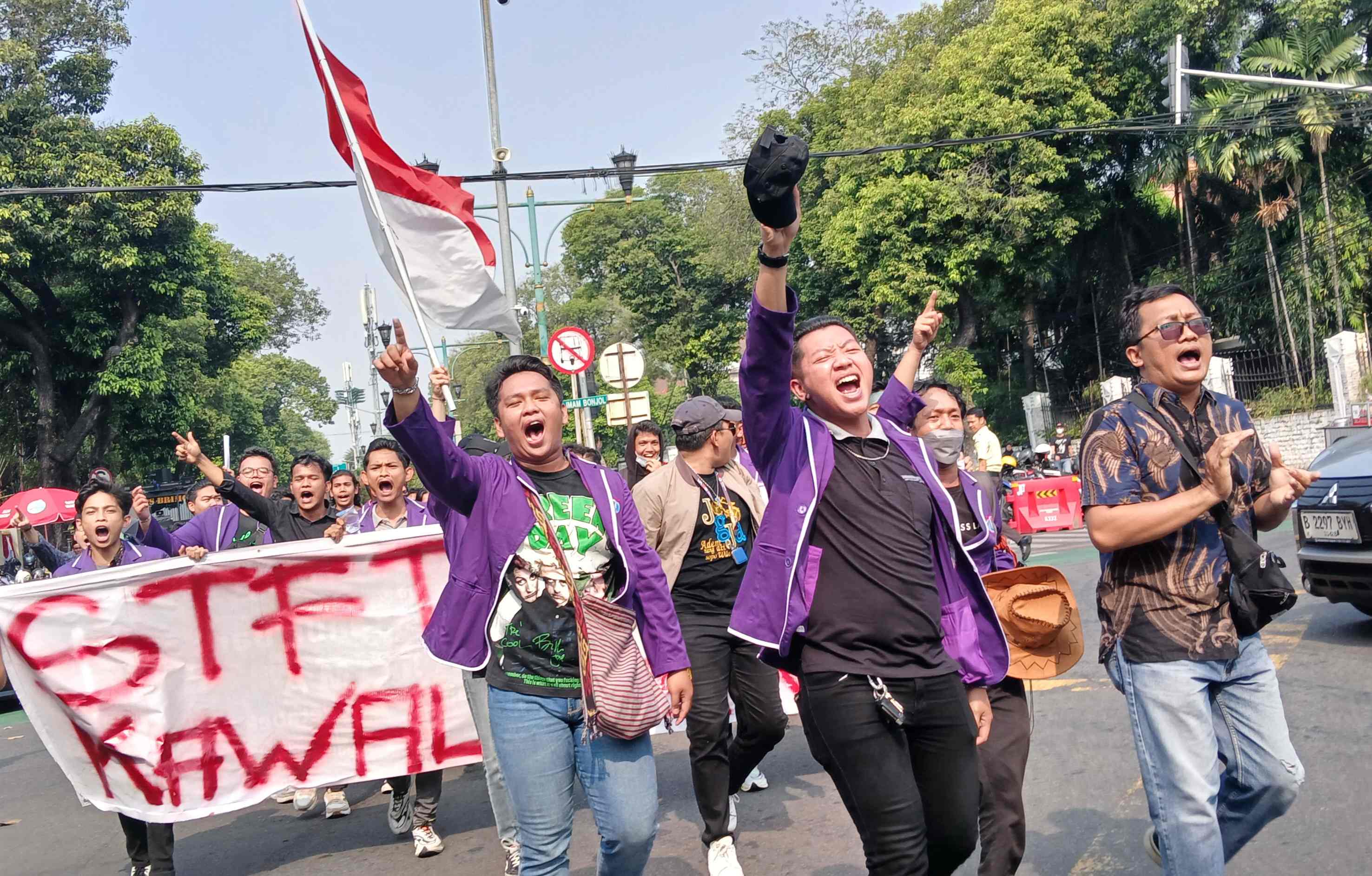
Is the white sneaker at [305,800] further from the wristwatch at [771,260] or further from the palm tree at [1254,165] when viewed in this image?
the palm tree at [1254,165]

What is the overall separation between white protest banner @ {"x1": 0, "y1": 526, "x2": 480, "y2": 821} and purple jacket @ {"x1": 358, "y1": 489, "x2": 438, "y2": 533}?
6.7 inches

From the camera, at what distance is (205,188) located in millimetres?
12359

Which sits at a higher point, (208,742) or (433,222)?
(433,222)

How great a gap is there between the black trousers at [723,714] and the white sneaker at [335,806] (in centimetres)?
241

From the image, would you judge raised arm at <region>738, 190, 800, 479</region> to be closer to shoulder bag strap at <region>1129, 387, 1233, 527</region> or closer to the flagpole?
shoulder bag strap at <region>1129, 387, 1233, 527</region>

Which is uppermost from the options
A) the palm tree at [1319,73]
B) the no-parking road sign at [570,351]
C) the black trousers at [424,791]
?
the palm tree at [1319,73]

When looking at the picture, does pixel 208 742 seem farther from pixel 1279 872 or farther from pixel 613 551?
pixel 1279 872

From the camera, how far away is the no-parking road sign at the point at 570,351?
1562cm

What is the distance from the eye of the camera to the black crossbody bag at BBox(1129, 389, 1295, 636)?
3.19 m

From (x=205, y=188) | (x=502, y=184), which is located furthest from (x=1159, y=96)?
(x=205, y=188)

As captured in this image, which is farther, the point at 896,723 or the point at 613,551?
the point at 613,551

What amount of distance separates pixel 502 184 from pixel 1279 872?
A: 1392 centimetres

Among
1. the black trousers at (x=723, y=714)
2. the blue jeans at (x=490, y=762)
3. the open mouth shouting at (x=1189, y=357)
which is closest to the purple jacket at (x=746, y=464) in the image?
the black trousers at (x=723, y=714)

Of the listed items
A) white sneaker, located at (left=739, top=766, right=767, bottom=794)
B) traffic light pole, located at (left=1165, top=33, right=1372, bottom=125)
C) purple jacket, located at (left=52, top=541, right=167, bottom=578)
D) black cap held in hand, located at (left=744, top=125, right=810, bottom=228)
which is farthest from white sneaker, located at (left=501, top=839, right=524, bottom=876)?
traffic light pole, located at (left=1165, top=33, right=1372, bottom=125)
